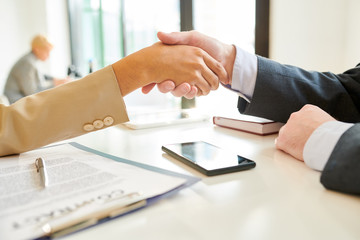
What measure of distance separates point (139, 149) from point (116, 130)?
287 millimetres

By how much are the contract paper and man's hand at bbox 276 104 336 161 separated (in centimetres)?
27

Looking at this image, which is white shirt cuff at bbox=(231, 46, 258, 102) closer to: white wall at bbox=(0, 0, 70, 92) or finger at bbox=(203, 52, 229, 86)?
finger at bbox=(203, 52, 229, 86)

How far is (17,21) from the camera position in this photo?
351 cm

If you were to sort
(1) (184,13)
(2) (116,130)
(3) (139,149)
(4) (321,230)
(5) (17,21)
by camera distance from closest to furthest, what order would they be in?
1. (4) (321,230)
2. (3) (139,149)
3. (2) (116,130)
4. (1) (184,13)
5. (5) (17,21)

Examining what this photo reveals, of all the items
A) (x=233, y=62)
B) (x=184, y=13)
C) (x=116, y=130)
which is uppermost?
(x=184, y=13)

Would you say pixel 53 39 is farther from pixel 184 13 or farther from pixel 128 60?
pixel 128 60

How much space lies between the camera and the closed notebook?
2.62ft

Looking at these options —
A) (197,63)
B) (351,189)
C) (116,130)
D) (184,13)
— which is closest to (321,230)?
(351,189)

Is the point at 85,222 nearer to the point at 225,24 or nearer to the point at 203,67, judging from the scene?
the point at 203,67

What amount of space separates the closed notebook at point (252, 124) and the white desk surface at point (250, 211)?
228 millimetres

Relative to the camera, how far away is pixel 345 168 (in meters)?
0.39

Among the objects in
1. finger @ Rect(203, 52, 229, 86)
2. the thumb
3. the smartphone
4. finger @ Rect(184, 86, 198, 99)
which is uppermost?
the thumb

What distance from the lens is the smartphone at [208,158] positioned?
494mm

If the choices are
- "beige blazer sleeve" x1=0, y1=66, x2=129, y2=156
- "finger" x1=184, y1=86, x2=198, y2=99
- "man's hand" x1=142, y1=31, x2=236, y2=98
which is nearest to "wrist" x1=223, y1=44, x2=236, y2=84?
"man's hand" x1=142, y1=31, x2=236, y2=98
